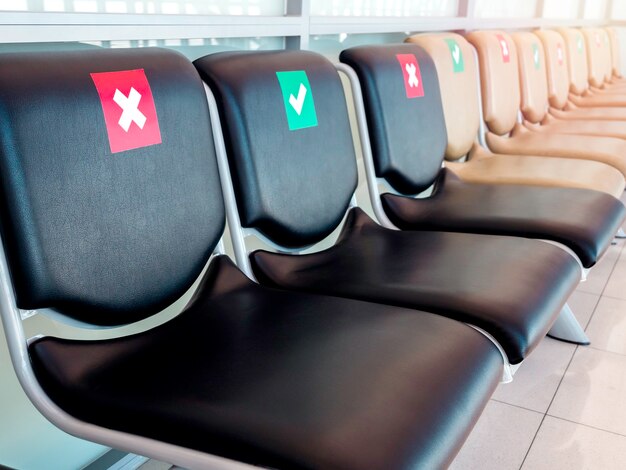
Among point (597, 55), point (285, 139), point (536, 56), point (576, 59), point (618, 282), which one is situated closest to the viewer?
point (285, 139)

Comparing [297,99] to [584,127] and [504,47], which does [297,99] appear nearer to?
[504,47]

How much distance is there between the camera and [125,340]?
108cm

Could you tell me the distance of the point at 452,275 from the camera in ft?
4.38

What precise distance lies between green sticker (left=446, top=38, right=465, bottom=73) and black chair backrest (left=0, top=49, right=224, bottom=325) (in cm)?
129

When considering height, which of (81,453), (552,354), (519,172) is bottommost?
(552,354)

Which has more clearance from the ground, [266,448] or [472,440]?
[266,448]

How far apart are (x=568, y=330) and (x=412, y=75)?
0.97m

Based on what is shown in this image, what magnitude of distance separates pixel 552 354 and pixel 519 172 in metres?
0.59

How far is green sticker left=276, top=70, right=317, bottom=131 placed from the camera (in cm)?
144

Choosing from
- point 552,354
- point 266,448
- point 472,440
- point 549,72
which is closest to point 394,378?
point 266,448

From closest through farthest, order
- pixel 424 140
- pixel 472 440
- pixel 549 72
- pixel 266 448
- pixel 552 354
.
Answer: pixel 266 448 → pixel 472 440 → pixel 424 140 → pixel 552 354 → pixel 549 72

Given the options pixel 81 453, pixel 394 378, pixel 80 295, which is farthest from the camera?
pixel 81 453

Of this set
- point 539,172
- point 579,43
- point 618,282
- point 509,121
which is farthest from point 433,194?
point 579,43

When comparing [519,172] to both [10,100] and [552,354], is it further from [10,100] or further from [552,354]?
[10,100]
